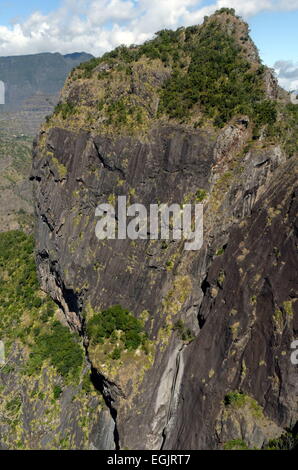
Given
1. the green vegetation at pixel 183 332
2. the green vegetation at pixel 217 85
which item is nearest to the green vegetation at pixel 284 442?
the green vegetation at pixel 183 332

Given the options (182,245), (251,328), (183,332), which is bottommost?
(183,332)

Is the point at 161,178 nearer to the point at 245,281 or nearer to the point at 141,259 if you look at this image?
the point at 141,259

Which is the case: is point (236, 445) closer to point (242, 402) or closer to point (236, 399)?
point (242, 402)

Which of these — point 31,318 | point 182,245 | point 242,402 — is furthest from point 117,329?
point 31,318
